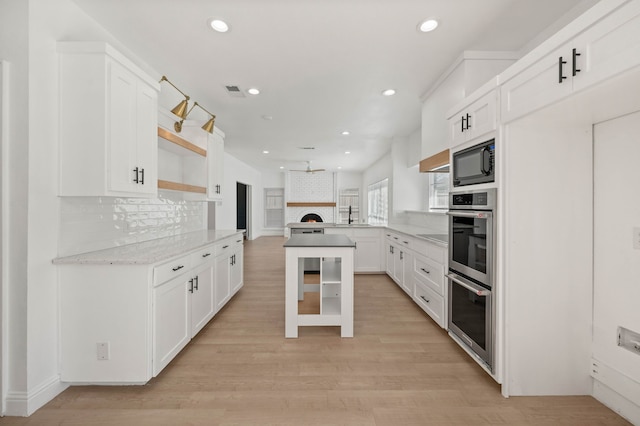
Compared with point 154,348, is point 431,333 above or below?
below

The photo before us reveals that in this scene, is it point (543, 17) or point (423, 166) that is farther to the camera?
point (423, 166)

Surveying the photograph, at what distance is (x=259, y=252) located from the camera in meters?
7.48

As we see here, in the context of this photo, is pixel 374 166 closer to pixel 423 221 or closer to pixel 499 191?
pixel 423 221

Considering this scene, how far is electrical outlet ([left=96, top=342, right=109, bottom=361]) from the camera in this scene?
A: 1.86 m

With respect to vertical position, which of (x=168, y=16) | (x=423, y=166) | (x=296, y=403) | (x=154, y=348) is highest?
(x=168, y=16)

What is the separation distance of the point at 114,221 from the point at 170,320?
102 centimetres

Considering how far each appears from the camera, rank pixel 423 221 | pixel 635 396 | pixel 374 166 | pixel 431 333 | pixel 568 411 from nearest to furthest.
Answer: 1. pixel 635 396
2. pixel 568 411
3. pixel 431 333
4. pixel 423 221
5. pixel 374 166

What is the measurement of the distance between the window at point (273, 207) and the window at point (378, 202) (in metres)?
3.63

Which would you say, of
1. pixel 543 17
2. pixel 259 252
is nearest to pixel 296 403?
pixel 543 17

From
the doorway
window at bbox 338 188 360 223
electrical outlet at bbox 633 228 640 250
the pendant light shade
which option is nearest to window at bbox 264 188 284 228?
the doorway

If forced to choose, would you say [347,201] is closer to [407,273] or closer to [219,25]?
[407,273]

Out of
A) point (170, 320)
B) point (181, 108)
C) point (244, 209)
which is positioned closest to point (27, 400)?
point (170, 320)

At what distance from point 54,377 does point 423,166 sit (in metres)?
3.91

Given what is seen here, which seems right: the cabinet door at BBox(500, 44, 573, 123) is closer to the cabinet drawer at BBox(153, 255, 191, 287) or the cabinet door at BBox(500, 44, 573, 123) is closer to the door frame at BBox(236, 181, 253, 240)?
the cabinet drawer at BBox(153, 255, 191, 287)
